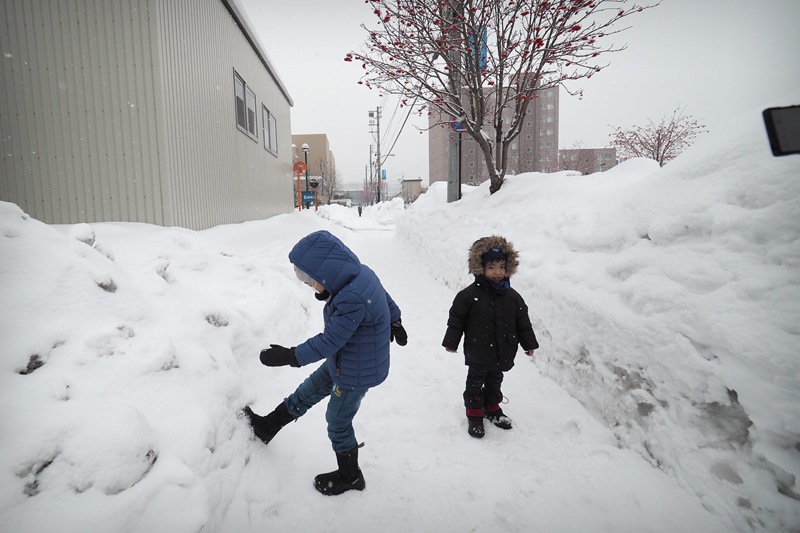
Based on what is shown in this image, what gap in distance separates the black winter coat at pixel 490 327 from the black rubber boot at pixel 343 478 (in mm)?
1127

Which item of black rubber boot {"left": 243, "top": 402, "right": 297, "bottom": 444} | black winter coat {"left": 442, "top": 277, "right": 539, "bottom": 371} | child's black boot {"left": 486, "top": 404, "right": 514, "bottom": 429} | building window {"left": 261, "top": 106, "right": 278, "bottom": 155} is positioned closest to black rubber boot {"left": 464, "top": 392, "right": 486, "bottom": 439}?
child's black boot {"left": 486, "top": 404, "right": 514, "bottom": 429}

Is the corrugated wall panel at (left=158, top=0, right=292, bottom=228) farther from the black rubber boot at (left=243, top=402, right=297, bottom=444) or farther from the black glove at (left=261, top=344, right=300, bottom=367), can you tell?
the black glove at (left=261, top=344, right=300, bottom=367)

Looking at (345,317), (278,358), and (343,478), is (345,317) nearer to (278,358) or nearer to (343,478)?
(278,358)

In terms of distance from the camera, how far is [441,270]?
24.6 feet

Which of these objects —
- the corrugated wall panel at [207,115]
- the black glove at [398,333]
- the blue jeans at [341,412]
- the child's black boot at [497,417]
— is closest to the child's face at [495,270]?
the black glove at [398,333]

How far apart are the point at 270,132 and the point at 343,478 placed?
14.2 metres

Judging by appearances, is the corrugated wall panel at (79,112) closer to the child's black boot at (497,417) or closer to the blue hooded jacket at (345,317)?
the blue hooded jacket at (345,317)

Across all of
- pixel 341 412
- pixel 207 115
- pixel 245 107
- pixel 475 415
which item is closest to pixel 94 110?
pixel 207 115

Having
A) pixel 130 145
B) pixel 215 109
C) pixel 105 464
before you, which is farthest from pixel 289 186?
pixel 105 464

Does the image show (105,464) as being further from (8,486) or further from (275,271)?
(275,271)

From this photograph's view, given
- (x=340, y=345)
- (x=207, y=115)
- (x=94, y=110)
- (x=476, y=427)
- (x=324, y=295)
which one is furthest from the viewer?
(x=207, y=115)

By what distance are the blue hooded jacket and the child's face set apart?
106cm

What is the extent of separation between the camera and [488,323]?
295 cm

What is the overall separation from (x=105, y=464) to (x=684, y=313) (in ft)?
11.3
